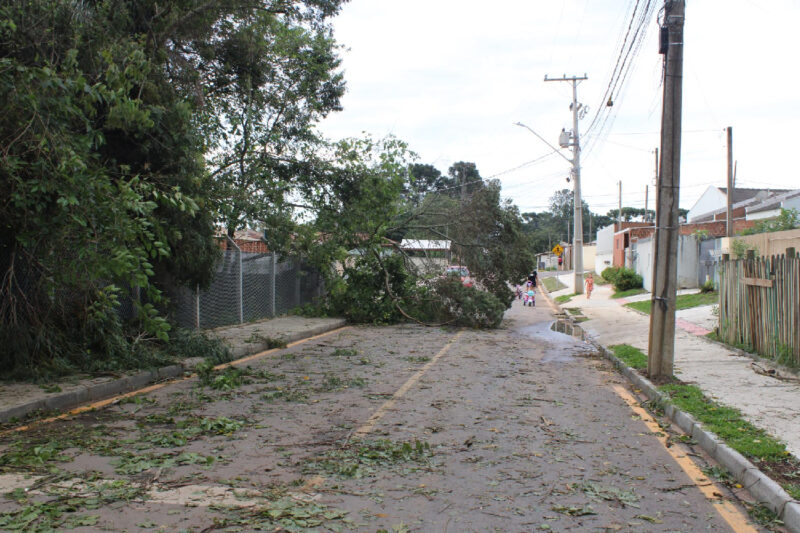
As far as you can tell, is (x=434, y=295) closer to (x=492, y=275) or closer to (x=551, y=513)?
(x=492, y=275)

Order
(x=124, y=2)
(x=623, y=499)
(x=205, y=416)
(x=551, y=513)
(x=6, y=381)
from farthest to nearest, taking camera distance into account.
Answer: (x=124, y=2) < (x=6, y=381) < (x=205, y=416) < (x=623, y=499) < (x=551, y=513)

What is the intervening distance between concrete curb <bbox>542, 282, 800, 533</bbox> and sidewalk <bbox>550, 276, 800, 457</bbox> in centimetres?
59

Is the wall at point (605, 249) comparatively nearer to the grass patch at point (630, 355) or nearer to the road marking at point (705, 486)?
the grass patch at point (630, 355)

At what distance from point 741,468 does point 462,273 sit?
16.3 m

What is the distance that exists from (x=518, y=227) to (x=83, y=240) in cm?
1555

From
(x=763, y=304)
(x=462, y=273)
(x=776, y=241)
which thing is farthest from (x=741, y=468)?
(x=462, y=273)

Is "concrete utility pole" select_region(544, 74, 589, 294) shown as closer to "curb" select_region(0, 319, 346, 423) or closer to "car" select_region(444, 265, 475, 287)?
"car" select_region(444, 265, 475, 287)

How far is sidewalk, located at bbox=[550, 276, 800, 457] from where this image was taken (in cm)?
707

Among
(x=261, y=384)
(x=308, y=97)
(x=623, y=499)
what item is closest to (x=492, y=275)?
(x=308, y=97)

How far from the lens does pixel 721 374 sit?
999 cm

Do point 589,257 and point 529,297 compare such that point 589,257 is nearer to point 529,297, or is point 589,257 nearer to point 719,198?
point 719,198

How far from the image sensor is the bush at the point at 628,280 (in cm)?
3419

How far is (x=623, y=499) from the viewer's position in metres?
4.75

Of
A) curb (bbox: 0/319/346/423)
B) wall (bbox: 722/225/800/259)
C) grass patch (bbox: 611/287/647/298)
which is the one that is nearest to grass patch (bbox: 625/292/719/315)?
wall (bbox: 722/225/800/259)
